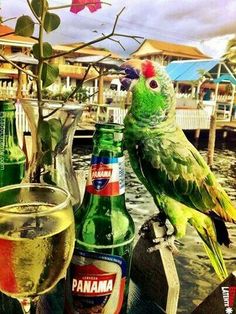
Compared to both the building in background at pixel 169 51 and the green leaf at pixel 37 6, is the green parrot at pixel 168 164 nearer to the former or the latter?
the green leaf at pixel 37 6

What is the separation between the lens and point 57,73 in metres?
0.52

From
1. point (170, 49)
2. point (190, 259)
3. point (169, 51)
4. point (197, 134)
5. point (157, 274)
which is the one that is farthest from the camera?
point (170, 49)

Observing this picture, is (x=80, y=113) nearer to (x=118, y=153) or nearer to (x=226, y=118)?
(x=118, y=153)

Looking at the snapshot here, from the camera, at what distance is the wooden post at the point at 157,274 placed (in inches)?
22.5

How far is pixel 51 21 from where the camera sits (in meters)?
0.51

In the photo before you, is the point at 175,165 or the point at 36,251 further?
the point at 175,165

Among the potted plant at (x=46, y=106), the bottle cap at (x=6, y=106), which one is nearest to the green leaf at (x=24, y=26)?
the potted plant at (x=46, y=106)

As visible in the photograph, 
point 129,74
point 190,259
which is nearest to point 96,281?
point 129,74

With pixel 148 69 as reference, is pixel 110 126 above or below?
below

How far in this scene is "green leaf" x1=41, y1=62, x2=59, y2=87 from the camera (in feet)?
1.68

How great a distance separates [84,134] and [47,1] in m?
7.46

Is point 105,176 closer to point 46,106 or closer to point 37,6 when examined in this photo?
point 46,106

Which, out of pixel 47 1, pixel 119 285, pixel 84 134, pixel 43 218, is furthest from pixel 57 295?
pixel 84 134

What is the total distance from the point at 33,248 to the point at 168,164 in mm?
625
